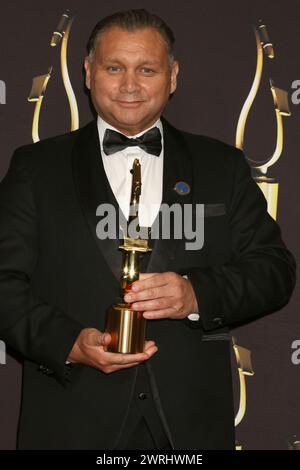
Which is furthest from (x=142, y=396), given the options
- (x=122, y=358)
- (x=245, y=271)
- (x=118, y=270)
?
(x=245, y=271)

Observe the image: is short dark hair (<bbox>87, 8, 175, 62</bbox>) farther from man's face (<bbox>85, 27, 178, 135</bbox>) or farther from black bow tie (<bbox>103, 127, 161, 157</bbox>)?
black bow tie (<bbox>103, 127, 161, 157</bbox>)

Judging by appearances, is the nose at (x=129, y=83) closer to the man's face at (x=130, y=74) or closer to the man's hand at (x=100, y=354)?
the man's face at (x=130, y=74)

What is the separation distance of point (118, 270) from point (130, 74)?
0.57 metres

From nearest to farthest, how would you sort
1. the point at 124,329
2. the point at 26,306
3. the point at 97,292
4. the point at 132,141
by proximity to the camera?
the point at 124,329
the point at 26,306
the point at 97,292
the point at 132,141

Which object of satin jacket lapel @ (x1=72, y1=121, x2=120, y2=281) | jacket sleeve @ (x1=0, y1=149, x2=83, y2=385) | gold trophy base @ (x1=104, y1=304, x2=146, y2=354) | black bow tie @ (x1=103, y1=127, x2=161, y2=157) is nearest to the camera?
gold trophy base @ (x1=104, y1=304, x2=146, y2=354)

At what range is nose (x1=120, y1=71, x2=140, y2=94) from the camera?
2016 mm

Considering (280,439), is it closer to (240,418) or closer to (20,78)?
(240,418)

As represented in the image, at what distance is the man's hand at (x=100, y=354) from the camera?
5.73 feet

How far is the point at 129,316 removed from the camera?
1728 mm

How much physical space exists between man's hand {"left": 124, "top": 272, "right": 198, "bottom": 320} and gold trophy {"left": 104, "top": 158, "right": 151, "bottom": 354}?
0.07ft

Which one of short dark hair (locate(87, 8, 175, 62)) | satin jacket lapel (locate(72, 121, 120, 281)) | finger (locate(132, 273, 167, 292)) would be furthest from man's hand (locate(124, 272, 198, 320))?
short dark hair (locate(87, 8, 175, 62))

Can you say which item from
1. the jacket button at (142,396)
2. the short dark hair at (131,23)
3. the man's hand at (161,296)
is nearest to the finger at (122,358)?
the man's hand at (161,296)

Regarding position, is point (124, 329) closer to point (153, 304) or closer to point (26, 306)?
point (153, 304)

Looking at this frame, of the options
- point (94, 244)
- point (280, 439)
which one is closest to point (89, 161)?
point (94, 244)
